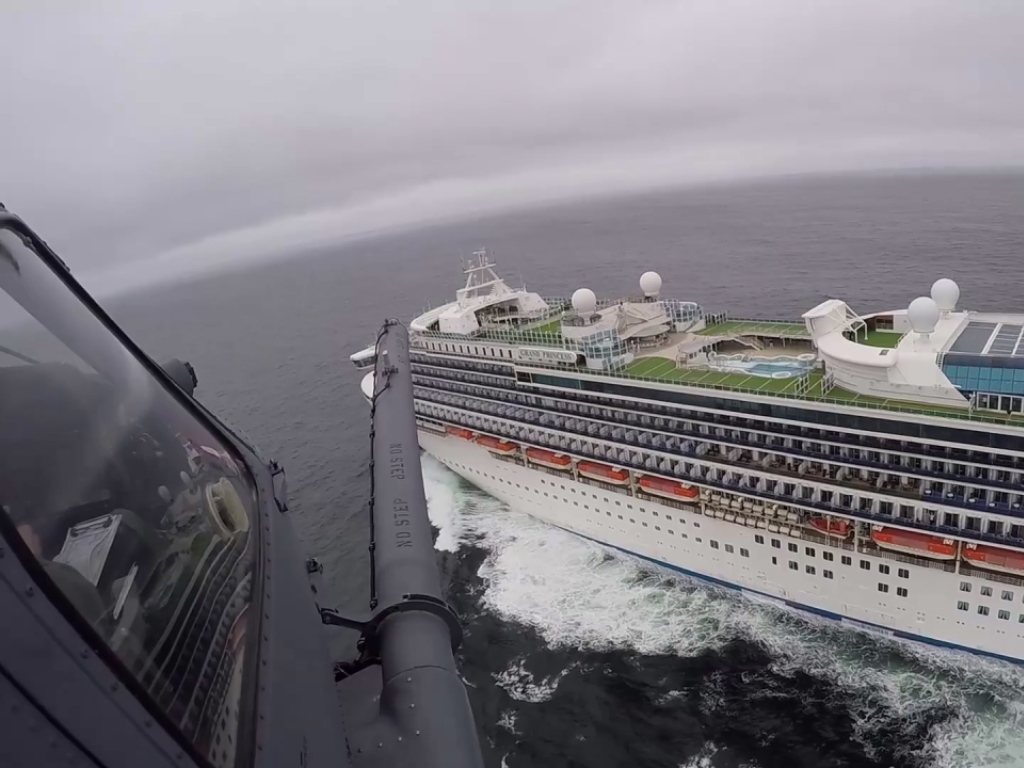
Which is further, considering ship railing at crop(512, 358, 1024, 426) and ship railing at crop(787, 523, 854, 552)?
ship railing at crop(787, 523, 854, 552)

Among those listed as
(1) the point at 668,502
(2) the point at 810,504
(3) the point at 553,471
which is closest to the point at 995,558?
(2) the point at 810,504

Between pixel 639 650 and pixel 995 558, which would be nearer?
pixel 995 558

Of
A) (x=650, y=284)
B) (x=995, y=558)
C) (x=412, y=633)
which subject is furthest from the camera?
(x=650, y=284)

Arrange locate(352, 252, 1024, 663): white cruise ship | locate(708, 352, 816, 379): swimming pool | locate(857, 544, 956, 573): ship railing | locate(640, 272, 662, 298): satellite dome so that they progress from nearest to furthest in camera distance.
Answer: locate(352, 252, 1024, 663): white cruise ship < locate(857, 544, 956, 573): ship railing < locate(708, 352, 816, 379): swimming pool < locate(640, 272, 662, 298): satellite dome

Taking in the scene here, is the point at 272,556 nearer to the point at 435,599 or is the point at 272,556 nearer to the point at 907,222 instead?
the point at 435,599

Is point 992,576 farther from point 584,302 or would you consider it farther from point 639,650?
point 584,302

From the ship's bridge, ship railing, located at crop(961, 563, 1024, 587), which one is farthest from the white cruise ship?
the ship's bridge

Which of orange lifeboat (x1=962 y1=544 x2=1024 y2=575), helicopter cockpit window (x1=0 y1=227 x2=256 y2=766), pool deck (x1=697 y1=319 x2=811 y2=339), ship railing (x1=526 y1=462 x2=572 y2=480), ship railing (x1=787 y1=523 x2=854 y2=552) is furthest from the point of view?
ship railing (x1=526 y1=462 x2=572 y2=480)

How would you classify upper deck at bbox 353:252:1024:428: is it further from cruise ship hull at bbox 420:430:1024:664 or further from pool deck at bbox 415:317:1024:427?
cruise ship hull at bbox 420:430:1024:664
